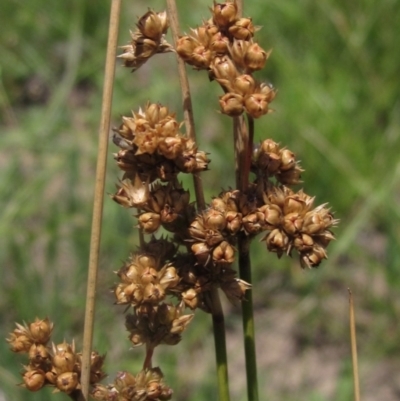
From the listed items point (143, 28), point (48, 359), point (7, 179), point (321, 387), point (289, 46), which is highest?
point (289, 46)

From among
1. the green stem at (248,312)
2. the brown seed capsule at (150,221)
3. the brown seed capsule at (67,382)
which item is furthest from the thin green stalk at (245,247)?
the brown seed capsule at (67,382)

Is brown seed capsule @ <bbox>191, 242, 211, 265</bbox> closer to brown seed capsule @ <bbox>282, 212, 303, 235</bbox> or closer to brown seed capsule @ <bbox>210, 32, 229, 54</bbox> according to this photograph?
brown seed capsule @ <bbox>282, 212, 303, 235</bbox>

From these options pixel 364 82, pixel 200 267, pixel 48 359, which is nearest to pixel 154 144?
pixel 200 267

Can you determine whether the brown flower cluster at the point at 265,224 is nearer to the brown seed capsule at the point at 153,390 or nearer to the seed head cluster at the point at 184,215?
the seed head cluster at the point at 184,215

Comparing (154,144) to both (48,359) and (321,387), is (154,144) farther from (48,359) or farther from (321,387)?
(321,387)

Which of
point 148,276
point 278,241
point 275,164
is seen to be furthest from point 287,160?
point 148,276

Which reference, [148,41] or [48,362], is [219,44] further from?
[48,362]

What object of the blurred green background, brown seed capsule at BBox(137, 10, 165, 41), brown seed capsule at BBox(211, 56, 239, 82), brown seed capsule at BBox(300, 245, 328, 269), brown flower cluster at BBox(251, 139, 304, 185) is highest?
the blurred green background

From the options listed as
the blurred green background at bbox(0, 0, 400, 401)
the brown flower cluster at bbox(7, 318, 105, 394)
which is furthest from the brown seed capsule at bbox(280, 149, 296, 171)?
the blurred green background at bbox(0, 0, 400, 401)
